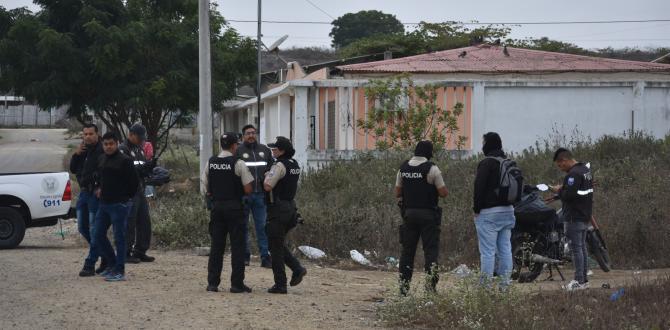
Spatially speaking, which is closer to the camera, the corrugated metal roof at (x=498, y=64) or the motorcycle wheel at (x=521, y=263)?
the motorcycle wheel at (x=521, y=263)

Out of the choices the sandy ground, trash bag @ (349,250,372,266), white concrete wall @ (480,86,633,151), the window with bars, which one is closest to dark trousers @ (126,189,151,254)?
the sandy ground

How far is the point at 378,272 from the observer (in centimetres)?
1284

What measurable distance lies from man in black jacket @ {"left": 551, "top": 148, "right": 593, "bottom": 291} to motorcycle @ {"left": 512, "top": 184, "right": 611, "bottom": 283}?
0.68 m

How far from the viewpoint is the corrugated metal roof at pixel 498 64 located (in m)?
23.8

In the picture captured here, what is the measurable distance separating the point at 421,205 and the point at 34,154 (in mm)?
35142

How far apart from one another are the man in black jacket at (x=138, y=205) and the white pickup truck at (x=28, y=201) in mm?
2572

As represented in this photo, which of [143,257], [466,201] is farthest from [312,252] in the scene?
[466,201]

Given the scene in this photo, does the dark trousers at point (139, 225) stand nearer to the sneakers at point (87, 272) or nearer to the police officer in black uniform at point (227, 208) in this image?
the sneakers at point (87, 272)

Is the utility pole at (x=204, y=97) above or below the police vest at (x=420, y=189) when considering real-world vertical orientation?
above

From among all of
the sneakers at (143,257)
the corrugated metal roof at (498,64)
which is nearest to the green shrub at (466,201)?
the sneakers at (143,257)

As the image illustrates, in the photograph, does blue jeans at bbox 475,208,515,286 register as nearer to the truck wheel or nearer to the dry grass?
the dry grass

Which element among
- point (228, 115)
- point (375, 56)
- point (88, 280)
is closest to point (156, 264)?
point (88, 280)

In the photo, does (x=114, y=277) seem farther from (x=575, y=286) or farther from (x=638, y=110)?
(x=638, y=110)

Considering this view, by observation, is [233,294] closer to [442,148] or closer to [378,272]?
[378,272]
